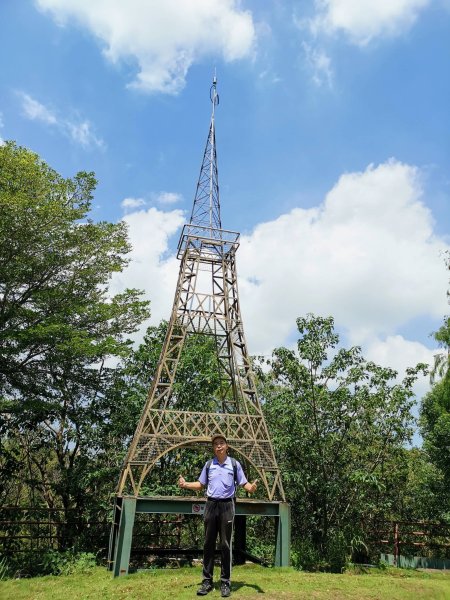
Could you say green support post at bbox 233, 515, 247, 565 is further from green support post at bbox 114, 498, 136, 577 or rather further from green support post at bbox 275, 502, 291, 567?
green support post at bbox 114, 498, 136, 577

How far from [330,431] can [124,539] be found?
24.0 ft

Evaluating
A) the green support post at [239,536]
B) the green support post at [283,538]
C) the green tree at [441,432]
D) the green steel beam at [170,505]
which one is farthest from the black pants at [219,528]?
the green tree at [441,432]

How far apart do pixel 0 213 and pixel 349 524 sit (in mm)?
13644

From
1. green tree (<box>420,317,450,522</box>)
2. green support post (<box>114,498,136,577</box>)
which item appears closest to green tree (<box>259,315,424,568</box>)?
green tree (<box>420,317,450,522</box>)

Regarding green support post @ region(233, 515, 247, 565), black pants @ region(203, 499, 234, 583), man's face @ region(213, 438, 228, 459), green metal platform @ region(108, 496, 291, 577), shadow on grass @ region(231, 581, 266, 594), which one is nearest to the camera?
A: black pants @ region(203, 499, 234, 583)

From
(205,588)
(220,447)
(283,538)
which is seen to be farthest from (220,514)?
(283,538)

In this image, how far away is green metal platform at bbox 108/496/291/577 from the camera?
9625 mm

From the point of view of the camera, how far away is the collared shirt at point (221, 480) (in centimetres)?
565

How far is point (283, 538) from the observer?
10.5m

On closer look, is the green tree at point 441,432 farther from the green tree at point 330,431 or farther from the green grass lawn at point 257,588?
the green grass lawn at point 257,588

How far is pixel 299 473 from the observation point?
45.3ft

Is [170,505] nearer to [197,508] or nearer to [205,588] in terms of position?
[197,508]

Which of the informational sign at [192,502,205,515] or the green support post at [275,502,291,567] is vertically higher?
the informational sign at [192,502,205,515]

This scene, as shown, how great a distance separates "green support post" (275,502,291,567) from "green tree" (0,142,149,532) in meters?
6.32
